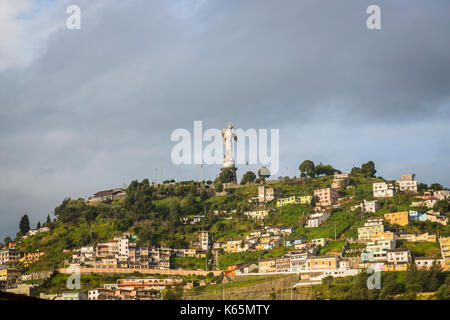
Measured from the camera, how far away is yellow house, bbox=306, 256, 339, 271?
59.7m

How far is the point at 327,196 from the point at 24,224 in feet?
118

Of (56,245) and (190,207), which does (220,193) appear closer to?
(190,207)

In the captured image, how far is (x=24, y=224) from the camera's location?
8694 cm

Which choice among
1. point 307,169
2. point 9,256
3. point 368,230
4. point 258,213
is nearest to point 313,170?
point 307,169

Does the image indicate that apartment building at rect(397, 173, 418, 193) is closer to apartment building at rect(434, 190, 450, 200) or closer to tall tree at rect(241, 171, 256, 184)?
apartment building at rect(434, 190, 450, 200)

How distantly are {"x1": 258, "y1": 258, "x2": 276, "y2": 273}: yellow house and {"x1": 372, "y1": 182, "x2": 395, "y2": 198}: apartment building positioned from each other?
1896 cm

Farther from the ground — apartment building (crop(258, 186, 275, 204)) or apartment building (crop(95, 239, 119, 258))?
apartment building (crop(258, 186, 275, 204))

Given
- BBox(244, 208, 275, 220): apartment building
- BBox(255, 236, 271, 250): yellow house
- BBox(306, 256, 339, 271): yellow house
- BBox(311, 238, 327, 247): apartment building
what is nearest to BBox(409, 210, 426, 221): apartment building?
BBox(311, 238, 327, 247): apartment building

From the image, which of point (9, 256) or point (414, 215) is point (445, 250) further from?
point (9, 256)

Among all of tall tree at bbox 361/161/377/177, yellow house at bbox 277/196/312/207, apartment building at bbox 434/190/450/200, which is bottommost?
yellow house at bbox 277/196/312/207

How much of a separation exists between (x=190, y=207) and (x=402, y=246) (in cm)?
2907

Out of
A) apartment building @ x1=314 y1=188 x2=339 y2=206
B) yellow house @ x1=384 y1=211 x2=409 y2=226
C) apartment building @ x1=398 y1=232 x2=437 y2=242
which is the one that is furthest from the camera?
apartment building @ x1=314 y1=188 x2=339 y2=206

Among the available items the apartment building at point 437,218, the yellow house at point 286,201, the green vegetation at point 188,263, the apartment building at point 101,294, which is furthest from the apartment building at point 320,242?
the apartment building at point 101,294
